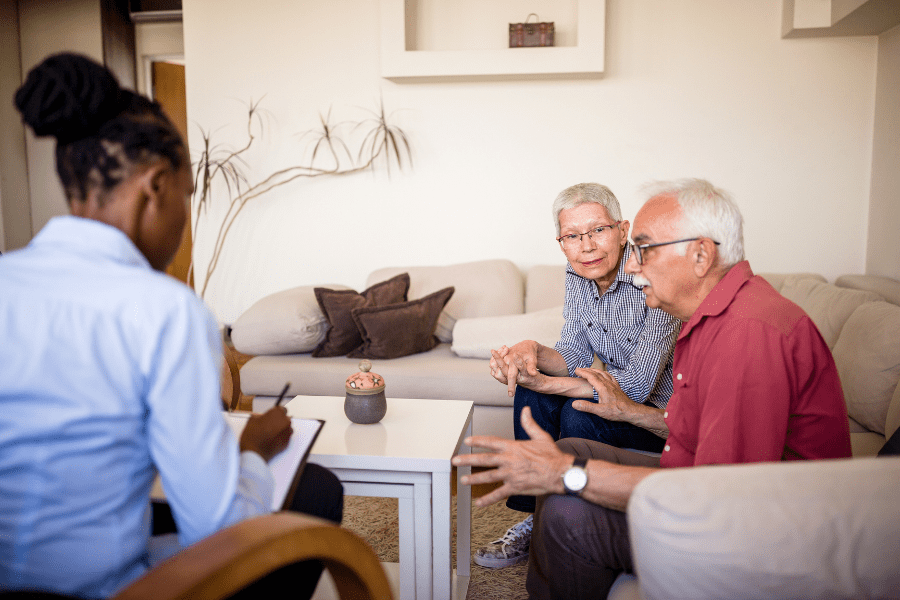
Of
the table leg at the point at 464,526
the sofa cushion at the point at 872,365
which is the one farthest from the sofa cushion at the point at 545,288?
the table leg at the point at 464,526

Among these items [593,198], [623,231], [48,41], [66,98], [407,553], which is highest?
[48,41]

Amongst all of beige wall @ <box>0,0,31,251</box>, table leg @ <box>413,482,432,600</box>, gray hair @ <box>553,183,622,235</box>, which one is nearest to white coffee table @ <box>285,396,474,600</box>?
table leg @ <box>413,482,432,600</box>

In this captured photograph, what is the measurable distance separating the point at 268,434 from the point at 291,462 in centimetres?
9

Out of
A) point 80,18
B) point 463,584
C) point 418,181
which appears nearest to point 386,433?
point 463,584

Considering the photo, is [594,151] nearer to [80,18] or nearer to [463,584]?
[463,584]

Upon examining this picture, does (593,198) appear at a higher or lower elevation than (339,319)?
higher

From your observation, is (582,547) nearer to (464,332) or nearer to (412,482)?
(412,482)

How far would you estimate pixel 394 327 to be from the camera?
2.92 metres

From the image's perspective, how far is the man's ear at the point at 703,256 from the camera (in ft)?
4.30

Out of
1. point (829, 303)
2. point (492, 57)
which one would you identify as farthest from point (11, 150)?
point (829, 303)

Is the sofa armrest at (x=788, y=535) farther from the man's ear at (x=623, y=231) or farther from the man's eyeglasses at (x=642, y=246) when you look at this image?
the man's ear at (x=623, y=231)

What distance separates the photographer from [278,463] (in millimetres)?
1194

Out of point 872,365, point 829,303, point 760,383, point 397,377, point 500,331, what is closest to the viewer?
point 760,383

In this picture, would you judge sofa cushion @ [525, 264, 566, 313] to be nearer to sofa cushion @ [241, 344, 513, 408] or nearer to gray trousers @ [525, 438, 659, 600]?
sofa cushion @ [241, 344, 513, 408]
